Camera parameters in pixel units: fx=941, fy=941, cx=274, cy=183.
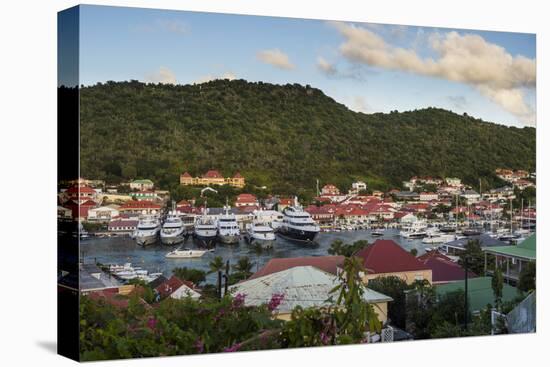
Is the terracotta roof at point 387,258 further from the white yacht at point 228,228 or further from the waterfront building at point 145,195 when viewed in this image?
the waterfront building at point 145,195

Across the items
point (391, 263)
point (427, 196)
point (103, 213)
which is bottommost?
point (391, 263)

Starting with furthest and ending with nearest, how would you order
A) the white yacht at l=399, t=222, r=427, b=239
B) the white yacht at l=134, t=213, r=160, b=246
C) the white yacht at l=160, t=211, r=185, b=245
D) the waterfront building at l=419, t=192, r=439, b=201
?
the waterfront building at l=419, t=192, r=439, b=201 → the white yacht at l=399, t=222, r=427, b=239 → the white yacht at l=160, t=211, r=185, b=245 → the white yacht at l=134, t=213, r=160, b=246

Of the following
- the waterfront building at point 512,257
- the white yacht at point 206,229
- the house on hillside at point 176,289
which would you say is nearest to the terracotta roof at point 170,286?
the house on hillside at point 176,289

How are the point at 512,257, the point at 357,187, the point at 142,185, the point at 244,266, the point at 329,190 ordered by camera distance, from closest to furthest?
the point at 142,185
the point at 244,266
the point at 329,190
the point at 357,187
the point at 512,257

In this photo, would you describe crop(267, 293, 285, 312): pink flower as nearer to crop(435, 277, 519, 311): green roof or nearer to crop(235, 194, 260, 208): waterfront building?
crop(235, 194, 260, 208): waterfront building

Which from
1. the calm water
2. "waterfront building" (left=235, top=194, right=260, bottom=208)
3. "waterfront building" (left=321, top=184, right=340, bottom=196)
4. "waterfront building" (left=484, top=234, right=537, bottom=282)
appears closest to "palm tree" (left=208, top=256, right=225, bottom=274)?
the calm water

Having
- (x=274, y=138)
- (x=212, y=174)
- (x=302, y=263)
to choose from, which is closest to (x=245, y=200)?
(x=212, y=174)

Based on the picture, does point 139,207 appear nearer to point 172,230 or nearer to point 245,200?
point 172,230
